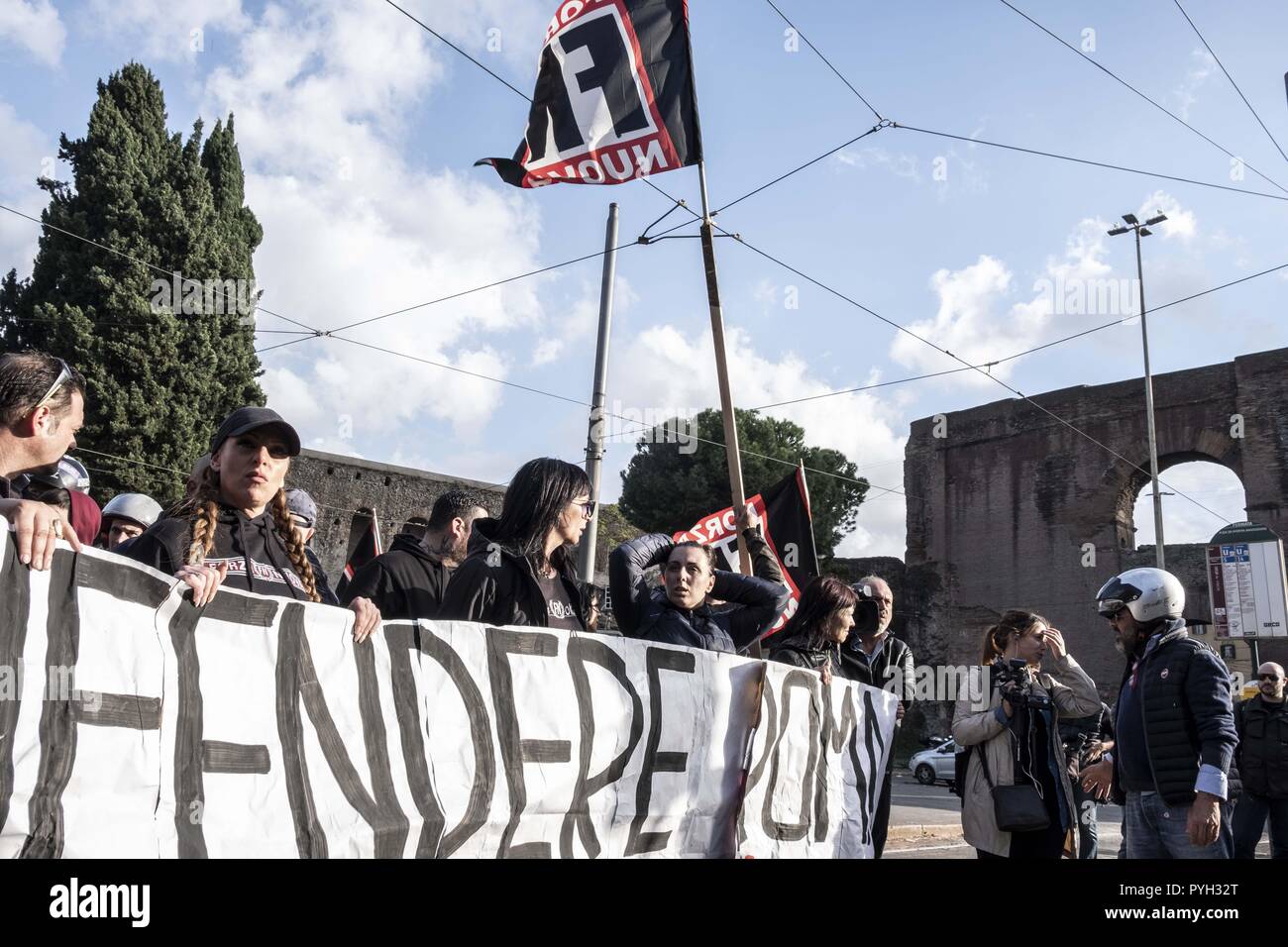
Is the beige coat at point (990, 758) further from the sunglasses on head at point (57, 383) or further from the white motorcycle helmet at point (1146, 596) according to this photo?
the sunglasses on head at point (57, 383)

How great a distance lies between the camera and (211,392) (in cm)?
2181

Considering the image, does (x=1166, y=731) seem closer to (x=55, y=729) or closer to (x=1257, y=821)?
(x=1257, y=821)

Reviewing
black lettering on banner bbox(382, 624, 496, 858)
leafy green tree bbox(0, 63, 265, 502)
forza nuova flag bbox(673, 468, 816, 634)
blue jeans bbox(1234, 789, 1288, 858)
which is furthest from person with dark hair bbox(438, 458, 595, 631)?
leafy green tree bbox(0, 63, 265, 502)

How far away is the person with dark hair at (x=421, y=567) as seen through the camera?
4.41 meters

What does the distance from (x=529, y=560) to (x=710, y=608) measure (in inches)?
51.2

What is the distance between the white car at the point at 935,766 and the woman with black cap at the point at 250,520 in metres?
22.5

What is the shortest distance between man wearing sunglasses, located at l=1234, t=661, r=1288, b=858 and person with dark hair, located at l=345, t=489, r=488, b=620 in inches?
210

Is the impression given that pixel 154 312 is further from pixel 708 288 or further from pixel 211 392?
pixel 708 288

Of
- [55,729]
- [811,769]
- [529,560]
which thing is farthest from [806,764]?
[55,729]

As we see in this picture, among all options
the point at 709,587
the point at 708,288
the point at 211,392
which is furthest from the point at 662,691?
the point at 211,392

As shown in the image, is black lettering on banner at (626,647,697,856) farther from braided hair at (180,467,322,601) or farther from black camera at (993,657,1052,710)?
black camera at (993,657,1052,710)

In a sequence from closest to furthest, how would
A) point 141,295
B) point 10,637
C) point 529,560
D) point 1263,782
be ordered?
point 10,637
point 529,560
point 1263,782
point 141,295

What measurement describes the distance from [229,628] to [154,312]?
20581mm

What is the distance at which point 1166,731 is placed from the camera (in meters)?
4.39
